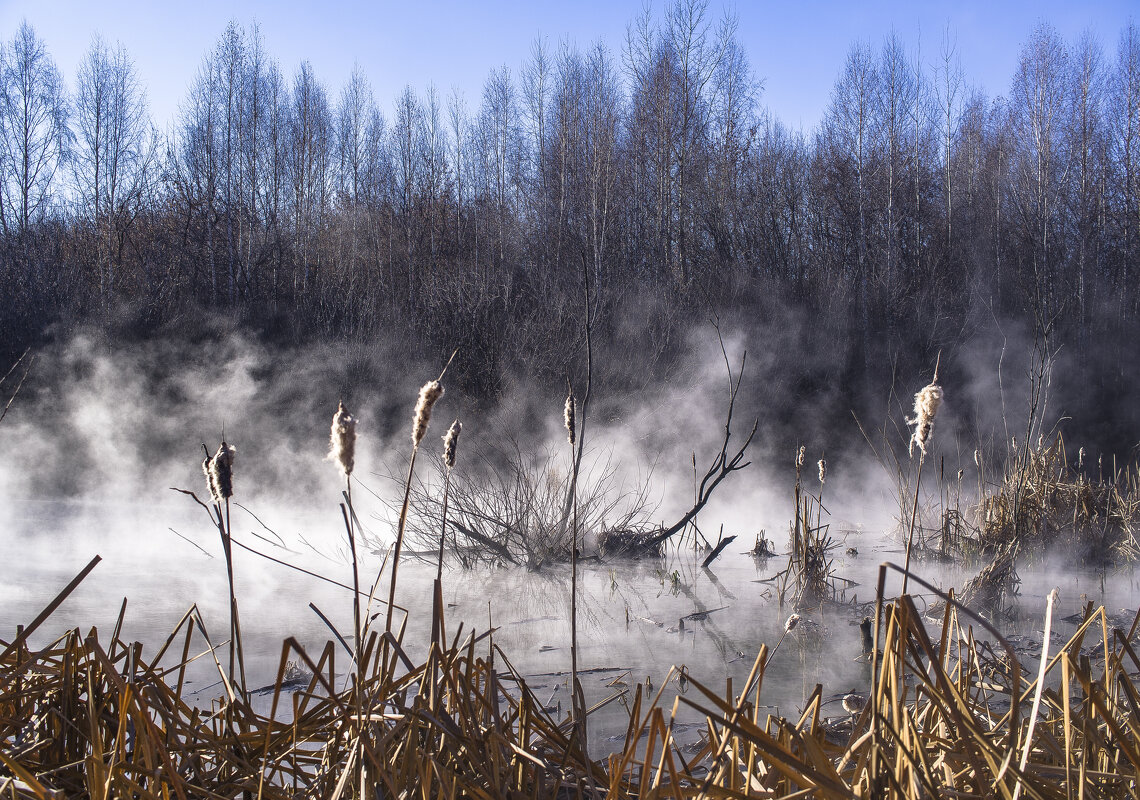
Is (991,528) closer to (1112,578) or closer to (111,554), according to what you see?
(1112,578)

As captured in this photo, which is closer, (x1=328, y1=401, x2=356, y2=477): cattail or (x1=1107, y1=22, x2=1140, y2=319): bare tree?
(x1=328, y1=401, x2=356, y2=477): cattail

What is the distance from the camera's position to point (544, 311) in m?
14.1

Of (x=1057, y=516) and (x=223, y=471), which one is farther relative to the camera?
(x=1057, y=516)

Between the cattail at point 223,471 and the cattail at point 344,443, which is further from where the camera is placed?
the cattail at point 223,471

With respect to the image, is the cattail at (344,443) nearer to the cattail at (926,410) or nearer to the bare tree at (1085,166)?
the cattail at (926,410)

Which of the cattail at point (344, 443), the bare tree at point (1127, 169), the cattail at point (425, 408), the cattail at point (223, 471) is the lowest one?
the cattail at point (223, 471)

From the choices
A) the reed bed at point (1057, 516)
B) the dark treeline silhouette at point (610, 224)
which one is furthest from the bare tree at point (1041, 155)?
the reed bed at point (1057, 516)

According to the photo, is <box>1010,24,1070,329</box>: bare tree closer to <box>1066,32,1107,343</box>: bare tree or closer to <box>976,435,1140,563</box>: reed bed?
<box>1066,32,1107,343</box>: bare tree

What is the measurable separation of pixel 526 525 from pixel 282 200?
18.1 m

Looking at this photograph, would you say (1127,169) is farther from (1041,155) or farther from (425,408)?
(425,408)

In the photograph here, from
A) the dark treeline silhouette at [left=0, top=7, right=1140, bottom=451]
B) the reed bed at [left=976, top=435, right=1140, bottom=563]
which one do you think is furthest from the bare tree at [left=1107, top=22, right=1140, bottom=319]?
the reed bed at [left=976, top=435, right=1140, bottom=563]

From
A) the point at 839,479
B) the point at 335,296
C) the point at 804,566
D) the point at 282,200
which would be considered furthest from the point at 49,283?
the point at 804,566

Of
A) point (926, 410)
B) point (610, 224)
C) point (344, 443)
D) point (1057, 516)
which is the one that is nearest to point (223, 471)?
point (344, 443)

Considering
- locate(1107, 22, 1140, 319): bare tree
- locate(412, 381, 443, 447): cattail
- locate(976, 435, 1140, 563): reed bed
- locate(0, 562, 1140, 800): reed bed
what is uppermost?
locate(1107, 22, 1140, 319): bare tree
